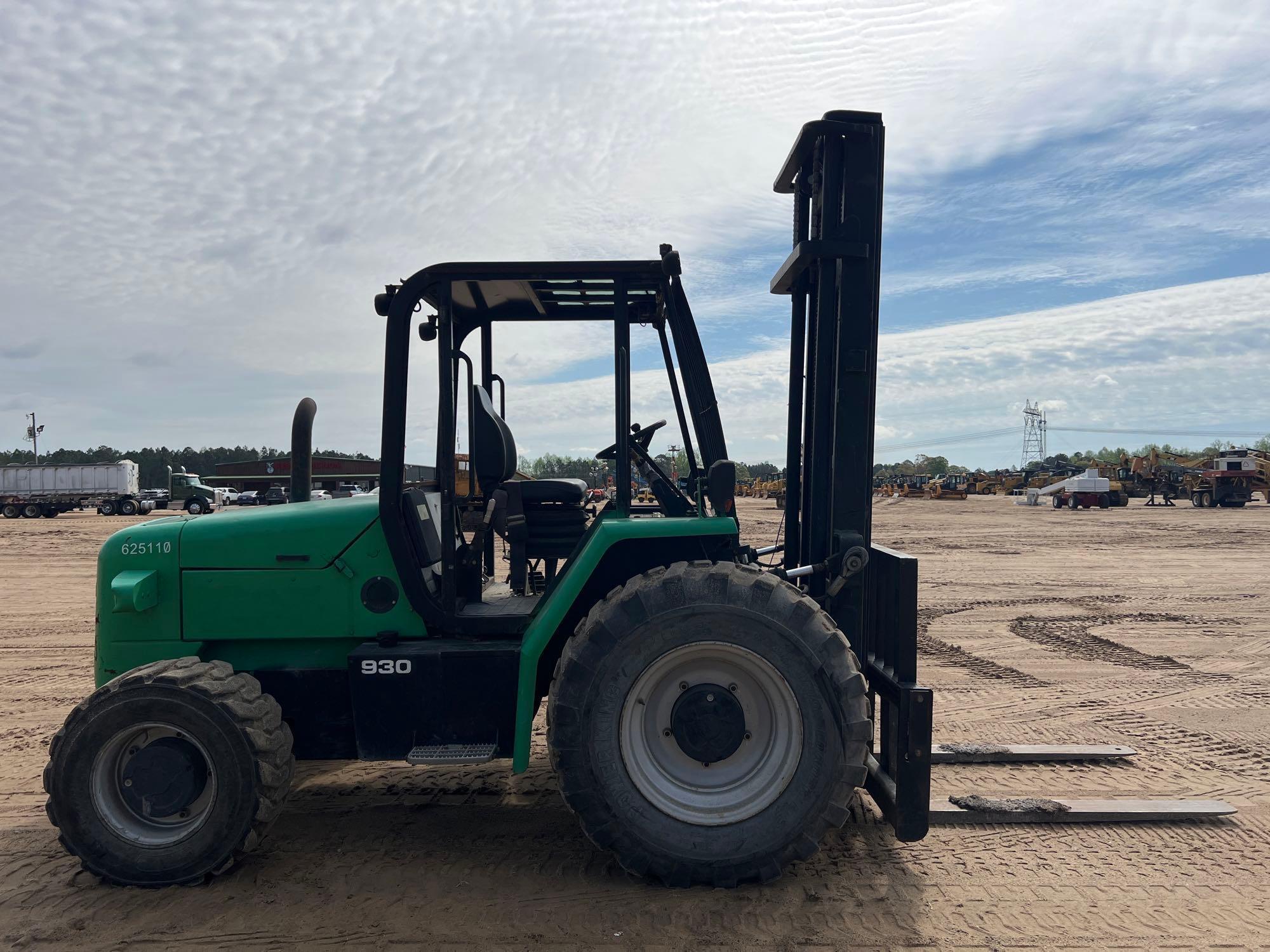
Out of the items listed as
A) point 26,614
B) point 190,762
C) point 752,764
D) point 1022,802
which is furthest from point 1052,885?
point 26,614

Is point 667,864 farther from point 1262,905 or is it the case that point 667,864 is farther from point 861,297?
point 861,297

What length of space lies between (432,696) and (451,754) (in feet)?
0.97

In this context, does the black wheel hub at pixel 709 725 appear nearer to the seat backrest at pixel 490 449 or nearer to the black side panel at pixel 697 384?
the black side panel at pixel 697 384

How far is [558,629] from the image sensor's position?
422 centimetres

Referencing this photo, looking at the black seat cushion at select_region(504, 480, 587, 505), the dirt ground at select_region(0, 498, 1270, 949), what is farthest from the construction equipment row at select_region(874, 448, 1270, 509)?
the black seat cushion at select_region(504, 480, 587, 505)

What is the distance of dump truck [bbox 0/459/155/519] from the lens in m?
43.7

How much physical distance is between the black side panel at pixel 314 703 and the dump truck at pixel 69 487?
46574 millimetres

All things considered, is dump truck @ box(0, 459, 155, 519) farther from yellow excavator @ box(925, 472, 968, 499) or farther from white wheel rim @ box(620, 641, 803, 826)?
yellow excavator @ box(925, 472, 968, 499)

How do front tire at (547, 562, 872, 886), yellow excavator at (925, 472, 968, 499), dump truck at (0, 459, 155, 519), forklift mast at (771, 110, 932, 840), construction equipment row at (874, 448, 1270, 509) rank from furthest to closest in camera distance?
yellow excavator at (925, 472, 968, 499), dump truck at (0, 459, 155, 519), construction equipment row at (874, 448, 1270, 509), forklift mast at (771, 110, 932, 840), front tire at (547, 562, 872, 886)

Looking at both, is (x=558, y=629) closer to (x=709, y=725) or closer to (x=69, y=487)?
(x=709, y=725)

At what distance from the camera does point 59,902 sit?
12.2ft

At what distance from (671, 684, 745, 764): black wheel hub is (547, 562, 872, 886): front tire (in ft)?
0.05

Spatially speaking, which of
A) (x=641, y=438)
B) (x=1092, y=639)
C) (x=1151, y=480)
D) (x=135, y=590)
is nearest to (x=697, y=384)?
(x=641, y=438)

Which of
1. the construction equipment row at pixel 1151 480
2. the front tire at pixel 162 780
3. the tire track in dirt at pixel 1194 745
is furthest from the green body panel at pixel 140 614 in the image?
the construction equipment row at pixel 1151 480
